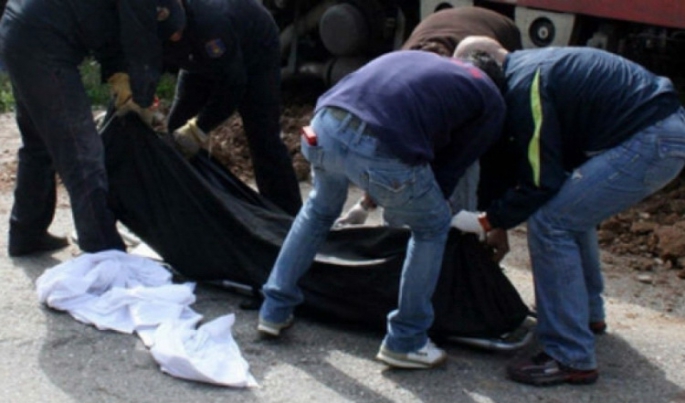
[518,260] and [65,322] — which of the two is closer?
[65,322]

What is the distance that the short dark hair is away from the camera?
4.50m

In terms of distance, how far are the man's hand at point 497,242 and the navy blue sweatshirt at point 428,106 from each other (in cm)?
37

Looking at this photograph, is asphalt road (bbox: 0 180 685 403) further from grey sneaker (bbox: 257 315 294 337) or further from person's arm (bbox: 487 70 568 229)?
person's arm (bbox: 487 70 568 229)

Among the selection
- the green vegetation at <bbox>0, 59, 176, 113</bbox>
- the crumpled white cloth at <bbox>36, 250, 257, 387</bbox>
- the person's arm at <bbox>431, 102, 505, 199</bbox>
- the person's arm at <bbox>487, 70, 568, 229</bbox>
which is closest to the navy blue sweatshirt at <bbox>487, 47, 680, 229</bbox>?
the person's arm at <bbox>487, 70, 568, 229</bbox>

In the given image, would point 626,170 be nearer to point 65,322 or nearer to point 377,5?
point 65,322

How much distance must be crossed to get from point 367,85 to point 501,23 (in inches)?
68.7

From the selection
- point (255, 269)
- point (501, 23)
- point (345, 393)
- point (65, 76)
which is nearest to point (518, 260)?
point (501, 23)

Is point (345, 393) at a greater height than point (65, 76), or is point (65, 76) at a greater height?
point (65, 76)

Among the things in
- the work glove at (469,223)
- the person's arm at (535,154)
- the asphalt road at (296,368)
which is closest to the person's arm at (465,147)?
the person's arm at (535,154)

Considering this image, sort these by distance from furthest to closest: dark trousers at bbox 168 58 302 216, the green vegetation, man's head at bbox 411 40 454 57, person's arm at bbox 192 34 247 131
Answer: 1. the green vegetation
2. dark trousers at bbox 168 58 302 216
3. person's arm at bbox 192 34 247 131
4. man's head at bbox 411 40 454 57

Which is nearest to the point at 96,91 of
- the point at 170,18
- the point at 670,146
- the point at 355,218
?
the point at 170,18

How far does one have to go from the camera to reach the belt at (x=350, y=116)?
4285mm

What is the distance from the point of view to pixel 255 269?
17.4 ft

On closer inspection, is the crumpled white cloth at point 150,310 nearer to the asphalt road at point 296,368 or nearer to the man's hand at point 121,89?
the asphalt road at point 296,368
